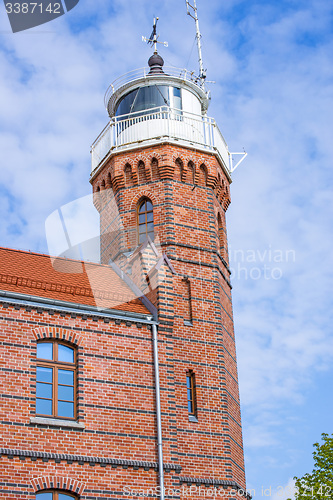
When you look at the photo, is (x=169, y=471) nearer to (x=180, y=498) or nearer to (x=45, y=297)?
(x=180, y=498)

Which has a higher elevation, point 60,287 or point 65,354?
point 60,287

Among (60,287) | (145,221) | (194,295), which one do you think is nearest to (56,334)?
(60,287)

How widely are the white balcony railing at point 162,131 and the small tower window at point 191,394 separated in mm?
8398

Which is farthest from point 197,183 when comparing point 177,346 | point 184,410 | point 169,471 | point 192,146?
point 169,471

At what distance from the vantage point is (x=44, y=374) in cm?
1986

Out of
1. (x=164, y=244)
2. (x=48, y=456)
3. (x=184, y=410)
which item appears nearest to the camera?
(x=48, y=456)

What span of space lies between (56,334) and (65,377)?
112 cm

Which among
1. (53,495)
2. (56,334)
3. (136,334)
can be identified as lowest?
(53,495)

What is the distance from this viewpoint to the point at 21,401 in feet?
62.4

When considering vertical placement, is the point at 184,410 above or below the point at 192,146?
below

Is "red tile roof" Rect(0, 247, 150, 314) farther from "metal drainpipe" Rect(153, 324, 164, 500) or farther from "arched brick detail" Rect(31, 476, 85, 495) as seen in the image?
"arched brick detail" Rect(31, 476, 85, 495)

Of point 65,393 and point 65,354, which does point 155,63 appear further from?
point 65,393

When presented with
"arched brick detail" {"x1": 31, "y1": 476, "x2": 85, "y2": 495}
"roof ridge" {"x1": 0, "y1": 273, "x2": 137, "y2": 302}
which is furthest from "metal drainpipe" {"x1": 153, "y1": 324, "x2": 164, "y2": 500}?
"arched brick detail" {"x1": 31, "y1": 476, "x2": 85, "y2": 495}

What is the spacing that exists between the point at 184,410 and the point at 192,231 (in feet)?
20.3
